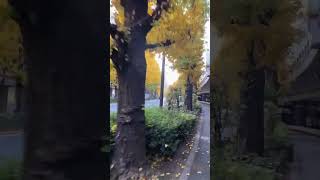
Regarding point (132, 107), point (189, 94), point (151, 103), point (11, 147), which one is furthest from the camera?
point (189, 94)

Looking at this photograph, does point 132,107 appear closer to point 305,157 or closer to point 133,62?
point 133,62

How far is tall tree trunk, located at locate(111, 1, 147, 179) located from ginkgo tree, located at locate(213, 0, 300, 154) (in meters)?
1.62

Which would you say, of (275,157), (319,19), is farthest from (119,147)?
(319,19)

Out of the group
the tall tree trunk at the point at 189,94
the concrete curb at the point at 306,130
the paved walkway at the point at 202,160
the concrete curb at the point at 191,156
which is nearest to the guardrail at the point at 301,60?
the concrete curb at the point at 306,130

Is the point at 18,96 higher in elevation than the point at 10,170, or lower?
higher

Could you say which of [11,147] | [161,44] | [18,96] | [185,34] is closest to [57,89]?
[18,96]

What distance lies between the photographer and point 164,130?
5305mm

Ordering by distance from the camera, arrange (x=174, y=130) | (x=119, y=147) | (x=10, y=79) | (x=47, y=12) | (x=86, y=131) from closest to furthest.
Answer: (x=47, y=12) → (x=86, y=131) → (x=10, y=79) → (x=119, y=147) → (x=174, y=130)

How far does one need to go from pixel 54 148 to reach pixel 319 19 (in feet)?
6.36

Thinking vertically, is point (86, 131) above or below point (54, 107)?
below

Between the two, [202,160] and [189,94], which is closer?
[202,160]

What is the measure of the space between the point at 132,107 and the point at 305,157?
2.22 meters

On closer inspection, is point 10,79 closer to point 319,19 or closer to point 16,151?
point 16,151

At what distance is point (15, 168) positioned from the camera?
8.95 ft
